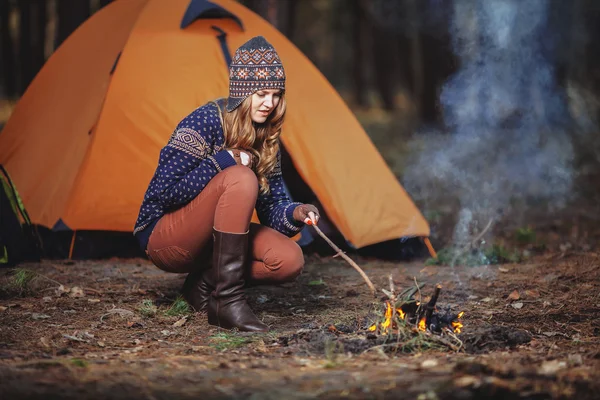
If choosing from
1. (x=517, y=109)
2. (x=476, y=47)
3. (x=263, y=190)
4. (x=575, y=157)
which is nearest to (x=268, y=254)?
(x=263, y=190)

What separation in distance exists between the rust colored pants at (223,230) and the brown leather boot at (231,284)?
7 centimetres

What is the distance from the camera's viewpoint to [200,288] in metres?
4.42

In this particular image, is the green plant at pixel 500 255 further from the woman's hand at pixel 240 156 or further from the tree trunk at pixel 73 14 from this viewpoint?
the tree trunk at pixel 73 14

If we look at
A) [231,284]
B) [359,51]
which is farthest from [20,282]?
[359,51]

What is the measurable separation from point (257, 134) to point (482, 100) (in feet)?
38.8

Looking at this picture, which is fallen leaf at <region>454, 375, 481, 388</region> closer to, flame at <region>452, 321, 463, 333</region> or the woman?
flame at <region>452, 321, 463, 333</region>

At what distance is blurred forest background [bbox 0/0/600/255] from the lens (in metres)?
8.60

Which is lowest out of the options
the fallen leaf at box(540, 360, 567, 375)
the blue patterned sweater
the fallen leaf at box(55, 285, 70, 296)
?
the fallen leaf at box(55, 285, 70, 296)

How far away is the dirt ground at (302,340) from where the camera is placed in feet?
9.70

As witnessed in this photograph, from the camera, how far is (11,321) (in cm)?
418

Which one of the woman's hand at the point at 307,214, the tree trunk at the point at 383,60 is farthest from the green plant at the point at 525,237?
the tree trunk at the point at 383,60

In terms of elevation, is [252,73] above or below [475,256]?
above

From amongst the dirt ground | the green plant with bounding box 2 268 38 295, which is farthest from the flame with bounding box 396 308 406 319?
the green plant with bounding box 2 268 38 295

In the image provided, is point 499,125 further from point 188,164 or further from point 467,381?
point 467,381
